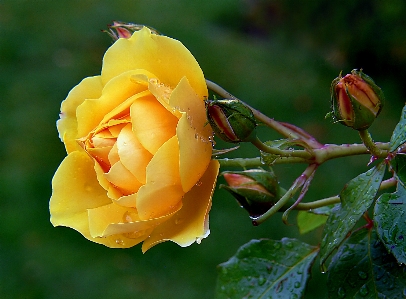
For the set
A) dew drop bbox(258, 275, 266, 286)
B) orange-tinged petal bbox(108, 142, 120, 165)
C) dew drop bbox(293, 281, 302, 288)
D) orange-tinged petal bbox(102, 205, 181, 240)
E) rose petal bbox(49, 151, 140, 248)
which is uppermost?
orange-tinged petal bbox(108, 142, 120, 165)

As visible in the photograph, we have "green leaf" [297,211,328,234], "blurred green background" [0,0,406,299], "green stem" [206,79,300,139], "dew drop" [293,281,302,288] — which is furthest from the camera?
"blurred green background" [0,0,406,299]

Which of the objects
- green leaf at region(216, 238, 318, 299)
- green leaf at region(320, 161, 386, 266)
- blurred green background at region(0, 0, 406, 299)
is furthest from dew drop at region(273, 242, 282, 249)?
blurred green background at region(0, 0, 406, 299)

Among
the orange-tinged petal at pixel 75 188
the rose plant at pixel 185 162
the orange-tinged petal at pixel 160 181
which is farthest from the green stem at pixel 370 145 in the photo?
the orange-tinged petal at pixel 75 188

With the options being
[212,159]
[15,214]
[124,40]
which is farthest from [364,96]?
[15,214]

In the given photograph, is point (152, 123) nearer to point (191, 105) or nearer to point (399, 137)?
point (191, 105)

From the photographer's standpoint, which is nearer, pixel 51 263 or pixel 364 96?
pixel 364 96

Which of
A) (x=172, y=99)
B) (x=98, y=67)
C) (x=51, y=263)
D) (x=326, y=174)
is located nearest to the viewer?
(x=172, y=99)

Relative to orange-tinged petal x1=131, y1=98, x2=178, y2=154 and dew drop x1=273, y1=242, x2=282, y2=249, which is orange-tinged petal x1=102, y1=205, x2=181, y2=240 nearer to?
orange-tinged petal x1=131, y1=98, x2=178, y2=154

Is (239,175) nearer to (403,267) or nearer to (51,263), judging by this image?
(403,267)
